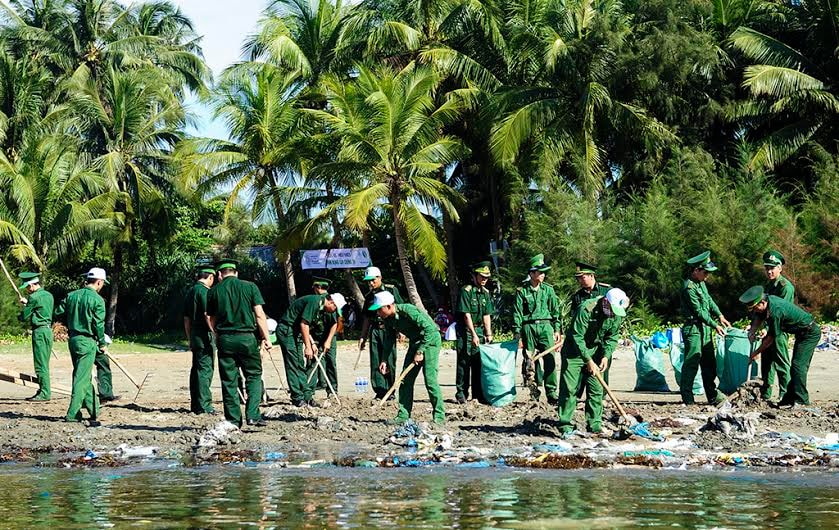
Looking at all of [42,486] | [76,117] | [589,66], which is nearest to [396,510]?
[42,486]

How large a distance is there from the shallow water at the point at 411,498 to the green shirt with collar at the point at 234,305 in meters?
1.69

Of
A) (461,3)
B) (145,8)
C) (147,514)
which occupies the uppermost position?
(145,8)

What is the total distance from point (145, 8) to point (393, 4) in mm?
17603

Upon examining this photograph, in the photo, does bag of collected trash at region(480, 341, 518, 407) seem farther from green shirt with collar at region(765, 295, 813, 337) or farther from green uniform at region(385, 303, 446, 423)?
green shirt with collar at region(765, 295, 813, 337)

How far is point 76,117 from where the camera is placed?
Result: 36.0 m

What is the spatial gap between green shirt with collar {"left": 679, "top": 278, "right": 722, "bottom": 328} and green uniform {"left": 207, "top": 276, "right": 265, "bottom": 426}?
5010 mm

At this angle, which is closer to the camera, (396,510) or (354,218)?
(396,510)

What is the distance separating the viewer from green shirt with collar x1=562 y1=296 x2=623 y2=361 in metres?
10.7

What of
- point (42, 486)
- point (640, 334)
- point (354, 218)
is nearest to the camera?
point (42, 486)

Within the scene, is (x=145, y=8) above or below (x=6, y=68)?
above

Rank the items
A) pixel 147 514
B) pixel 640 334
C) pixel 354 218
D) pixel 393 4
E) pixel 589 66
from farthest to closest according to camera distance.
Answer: pixel 393 4 < pixel 589 66 < pixel 354 218 < pixel 640 334 < pixel 147 514

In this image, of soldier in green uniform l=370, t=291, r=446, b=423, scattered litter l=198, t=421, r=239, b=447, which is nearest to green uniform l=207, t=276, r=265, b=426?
scattered litter l=198, t=421, r=239, b=447

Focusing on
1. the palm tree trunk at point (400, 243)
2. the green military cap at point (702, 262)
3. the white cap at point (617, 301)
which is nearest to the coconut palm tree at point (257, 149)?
the palm tree trunk at point (400, 243)

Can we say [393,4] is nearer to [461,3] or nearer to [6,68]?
[461,3]
